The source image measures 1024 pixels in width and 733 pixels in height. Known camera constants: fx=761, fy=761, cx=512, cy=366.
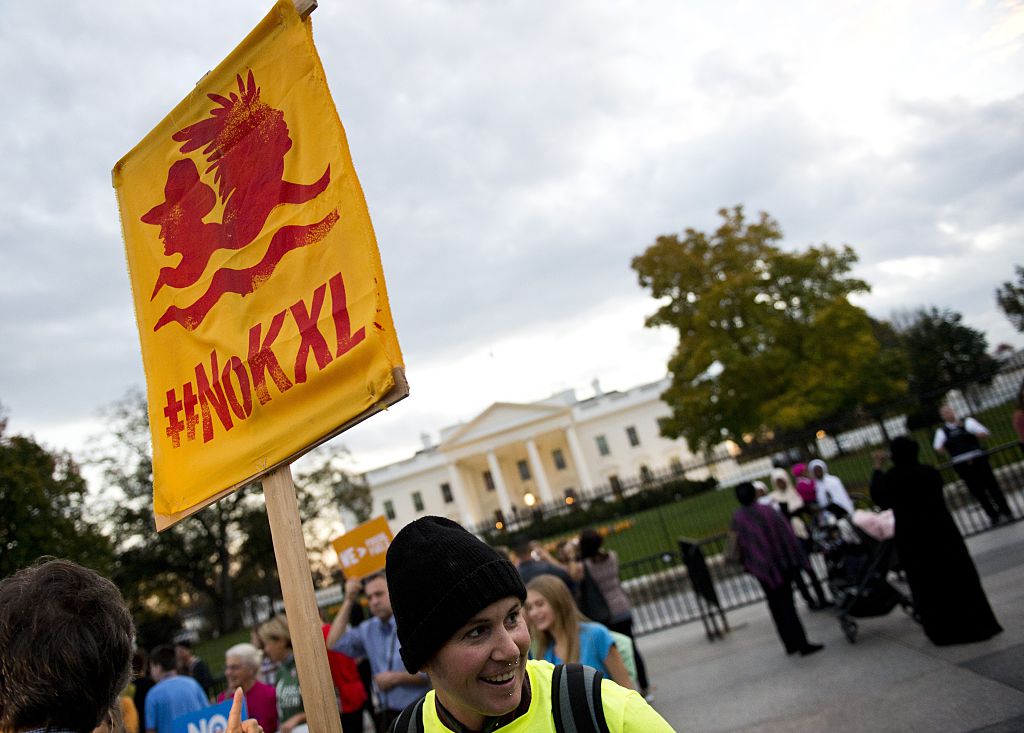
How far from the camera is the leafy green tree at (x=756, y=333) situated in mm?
31781

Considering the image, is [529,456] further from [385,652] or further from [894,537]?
[385,652]

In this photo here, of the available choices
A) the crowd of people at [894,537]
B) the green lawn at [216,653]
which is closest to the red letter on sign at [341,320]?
the crowd of people at [894,537]

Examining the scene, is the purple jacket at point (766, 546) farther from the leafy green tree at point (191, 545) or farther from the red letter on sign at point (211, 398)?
the leafy green tree at point (191, 545)

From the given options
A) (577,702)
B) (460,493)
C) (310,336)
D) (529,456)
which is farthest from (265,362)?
(529,456)

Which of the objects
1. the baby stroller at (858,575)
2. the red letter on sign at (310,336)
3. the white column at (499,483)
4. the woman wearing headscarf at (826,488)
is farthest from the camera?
the white column at (499,483)

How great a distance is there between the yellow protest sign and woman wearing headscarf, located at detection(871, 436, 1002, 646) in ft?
18.1

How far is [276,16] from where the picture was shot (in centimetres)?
260

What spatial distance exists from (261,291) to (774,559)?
6403mm

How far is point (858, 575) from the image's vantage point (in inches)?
299

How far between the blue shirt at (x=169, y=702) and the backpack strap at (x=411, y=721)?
12.6ft

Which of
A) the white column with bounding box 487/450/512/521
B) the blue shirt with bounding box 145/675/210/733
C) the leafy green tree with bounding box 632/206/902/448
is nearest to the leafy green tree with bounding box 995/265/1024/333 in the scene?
the leafy green tree with bounding box 632/206/902/448

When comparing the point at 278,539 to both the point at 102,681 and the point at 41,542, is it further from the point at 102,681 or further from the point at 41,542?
the point at 41,542

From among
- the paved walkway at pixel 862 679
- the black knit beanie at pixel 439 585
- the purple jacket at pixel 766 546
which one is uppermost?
the black knit beanie at pixel 439 585

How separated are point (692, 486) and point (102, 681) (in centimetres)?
3040
